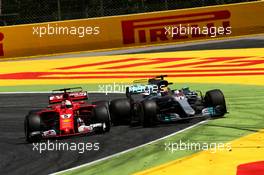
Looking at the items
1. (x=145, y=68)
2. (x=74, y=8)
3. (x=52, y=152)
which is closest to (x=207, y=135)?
(x=52, y=152)

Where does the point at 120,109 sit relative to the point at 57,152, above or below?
above

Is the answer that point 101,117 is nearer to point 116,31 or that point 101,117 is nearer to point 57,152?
point 57,152

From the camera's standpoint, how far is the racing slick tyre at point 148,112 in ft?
36.3

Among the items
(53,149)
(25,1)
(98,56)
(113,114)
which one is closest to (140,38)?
(98,56)

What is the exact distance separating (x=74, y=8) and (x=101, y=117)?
19715 mm

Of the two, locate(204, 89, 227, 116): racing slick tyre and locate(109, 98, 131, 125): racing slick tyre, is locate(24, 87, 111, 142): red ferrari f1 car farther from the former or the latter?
locate(204, 89, 227, 116): racing slick tyre

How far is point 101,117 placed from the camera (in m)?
11.0

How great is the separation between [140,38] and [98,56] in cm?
237

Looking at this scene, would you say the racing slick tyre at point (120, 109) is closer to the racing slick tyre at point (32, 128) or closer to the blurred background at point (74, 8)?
the racing slick tyre at point (32, 128)

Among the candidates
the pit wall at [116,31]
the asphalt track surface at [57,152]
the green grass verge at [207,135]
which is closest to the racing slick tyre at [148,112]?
the asphalt track surface at [57,152]

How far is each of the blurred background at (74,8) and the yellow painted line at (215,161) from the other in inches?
809

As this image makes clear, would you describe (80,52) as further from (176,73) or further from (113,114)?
(113,114)

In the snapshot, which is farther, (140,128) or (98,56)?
(98,56)

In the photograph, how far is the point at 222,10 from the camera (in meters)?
27.4
